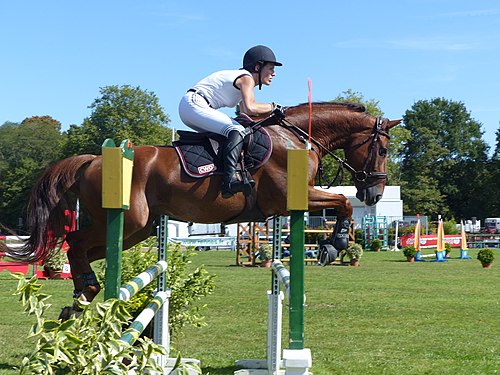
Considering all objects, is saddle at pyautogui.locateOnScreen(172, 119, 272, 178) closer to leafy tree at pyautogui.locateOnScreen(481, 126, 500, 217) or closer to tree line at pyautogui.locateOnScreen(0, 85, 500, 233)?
tree line at pyautogui.locateOnScreen(0, 85, 500, 233)

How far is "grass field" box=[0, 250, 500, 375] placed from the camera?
6.24 meters

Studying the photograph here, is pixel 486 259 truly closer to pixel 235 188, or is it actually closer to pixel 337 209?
pixel 337 209

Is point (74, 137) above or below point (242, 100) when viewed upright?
above

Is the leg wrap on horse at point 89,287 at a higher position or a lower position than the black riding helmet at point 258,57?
lower

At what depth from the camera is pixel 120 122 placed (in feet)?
177

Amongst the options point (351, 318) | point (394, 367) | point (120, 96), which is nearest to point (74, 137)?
point (120, 96)

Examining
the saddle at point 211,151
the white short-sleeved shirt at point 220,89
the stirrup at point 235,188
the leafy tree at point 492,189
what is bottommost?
the stirrup at point 235,188

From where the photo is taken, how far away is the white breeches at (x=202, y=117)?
524 cm

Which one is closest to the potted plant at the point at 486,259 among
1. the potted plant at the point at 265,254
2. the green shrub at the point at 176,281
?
the potted plant at the point at 265,254

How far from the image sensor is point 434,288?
552 inches

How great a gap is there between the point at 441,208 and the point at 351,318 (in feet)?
197

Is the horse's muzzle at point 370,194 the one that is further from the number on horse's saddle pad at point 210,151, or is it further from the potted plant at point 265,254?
the potted plant at point 265,254

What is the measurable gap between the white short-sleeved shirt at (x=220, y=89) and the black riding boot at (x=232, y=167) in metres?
0.36

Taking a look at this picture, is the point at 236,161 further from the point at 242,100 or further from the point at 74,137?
the point at 74,137
